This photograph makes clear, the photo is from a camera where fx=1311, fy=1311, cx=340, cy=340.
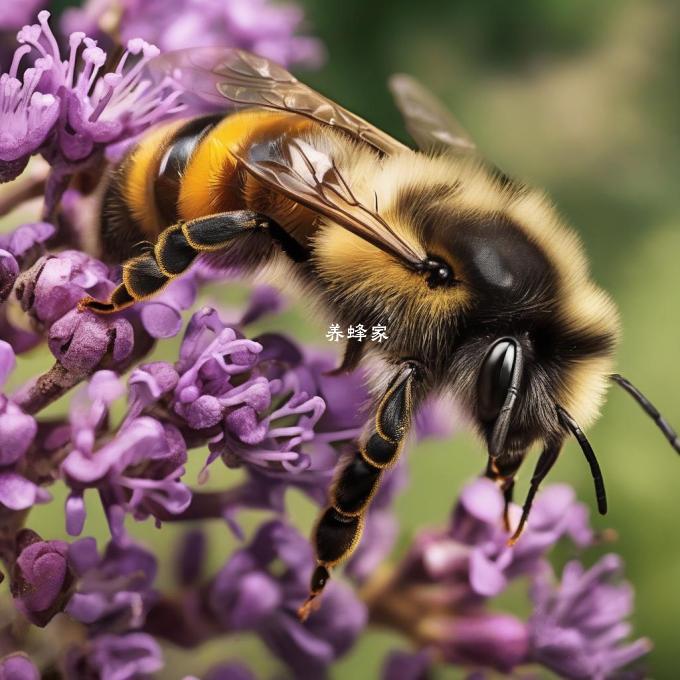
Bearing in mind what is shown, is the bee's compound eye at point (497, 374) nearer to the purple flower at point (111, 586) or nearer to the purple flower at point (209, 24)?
the purple flower at point (111, 586)

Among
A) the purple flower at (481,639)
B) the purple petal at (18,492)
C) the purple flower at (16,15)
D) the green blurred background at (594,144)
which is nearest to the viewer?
the purple petal at (18,492)

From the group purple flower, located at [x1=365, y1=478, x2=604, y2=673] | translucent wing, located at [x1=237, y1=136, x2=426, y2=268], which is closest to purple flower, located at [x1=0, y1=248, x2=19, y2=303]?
translucent wing, located at [x1=237, y1=136, x2=426, y2=268]

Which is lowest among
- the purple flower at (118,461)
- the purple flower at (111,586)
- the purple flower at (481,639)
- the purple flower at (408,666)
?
the purple flower at (408,666)

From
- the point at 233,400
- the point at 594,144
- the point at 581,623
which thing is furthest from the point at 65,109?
the point at 594,144

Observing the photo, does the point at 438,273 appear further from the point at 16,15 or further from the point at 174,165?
the point at 16,15

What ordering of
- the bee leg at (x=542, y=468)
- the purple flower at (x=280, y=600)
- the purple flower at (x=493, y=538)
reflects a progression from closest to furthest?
the bee leg at (x=542, y=468) < the purple flower at (x=280, y=600) < the purple flower at (x=493, y=538)

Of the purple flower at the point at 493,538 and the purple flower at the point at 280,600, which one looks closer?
the purple flower at the point at 280,600

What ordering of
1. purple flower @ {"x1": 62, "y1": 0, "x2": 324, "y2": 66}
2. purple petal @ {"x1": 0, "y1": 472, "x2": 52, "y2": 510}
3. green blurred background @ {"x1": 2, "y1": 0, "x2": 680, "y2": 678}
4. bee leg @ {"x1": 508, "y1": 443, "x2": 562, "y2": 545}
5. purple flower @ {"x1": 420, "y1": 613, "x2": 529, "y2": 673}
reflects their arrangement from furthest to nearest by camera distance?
green blurred background @ {"x1": 2, "y1": 0, "x2": 680, "y2": 678}
purple flower @ {"x1": 62, "y1": 0, "x2": 324, "y2": 66}
purple flower @ {"x1": 420, "y1": 613, "x2": 529, "y2": 673}
bee leg @ {"x1": 508, "y1": 443, "x2": 562, "y2": 545}
purple petal @ {"x1": 0, "y1": 472, "x2": 52, "y2": 510}

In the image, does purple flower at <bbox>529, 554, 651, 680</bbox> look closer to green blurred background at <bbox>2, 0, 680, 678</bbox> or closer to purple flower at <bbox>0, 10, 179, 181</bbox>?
green blurred background at <bbox>2, 0, 680, 678</bbox>

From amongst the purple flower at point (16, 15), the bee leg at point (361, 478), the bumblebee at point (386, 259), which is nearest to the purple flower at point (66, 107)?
the bumblebee at point (386, 259)
